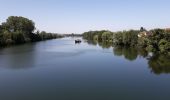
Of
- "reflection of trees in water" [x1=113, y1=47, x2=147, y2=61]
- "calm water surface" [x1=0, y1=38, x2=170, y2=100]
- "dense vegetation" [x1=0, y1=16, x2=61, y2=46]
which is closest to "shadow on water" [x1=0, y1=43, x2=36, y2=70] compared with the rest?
"calm water surface" [x1=0, y1=38, x2=170, y2=100]

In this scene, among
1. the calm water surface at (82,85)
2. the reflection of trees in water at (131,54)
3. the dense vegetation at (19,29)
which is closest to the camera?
the calm water surface at (82,85)

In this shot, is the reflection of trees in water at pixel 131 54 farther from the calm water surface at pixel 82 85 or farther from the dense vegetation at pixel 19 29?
the dense vegetation at pixel 19 29

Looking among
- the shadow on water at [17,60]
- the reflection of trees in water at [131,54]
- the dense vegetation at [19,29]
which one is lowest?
the reflection of trees in water at [131,54]

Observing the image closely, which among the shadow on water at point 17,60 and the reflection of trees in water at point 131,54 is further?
the reflection of trees in water at point 131,54

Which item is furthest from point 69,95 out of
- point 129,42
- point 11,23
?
point 11,23

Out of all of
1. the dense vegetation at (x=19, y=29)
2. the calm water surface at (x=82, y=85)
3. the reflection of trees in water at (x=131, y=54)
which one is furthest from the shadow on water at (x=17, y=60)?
the dense vegetation at (x=19, y=29)

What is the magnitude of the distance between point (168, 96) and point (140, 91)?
1.75 meters

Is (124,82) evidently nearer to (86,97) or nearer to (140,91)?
(140,91)

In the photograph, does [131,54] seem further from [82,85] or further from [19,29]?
[19,29]

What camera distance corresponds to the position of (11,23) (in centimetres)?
7194

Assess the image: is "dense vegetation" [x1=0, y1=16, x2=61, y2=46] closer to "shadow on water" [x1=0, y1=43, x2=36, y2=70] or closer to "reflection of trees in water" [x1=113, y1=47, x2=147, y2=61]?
"shadow on water" [x1=0, y1=43, x2=36, y2=70]

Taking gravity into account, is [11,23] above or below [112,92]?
above

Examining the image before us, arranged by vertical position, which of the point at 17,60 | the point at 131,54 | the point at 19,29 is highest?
the point at 19,29

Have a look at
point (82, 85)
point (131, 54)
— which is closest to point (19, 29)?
point (131, 54)
